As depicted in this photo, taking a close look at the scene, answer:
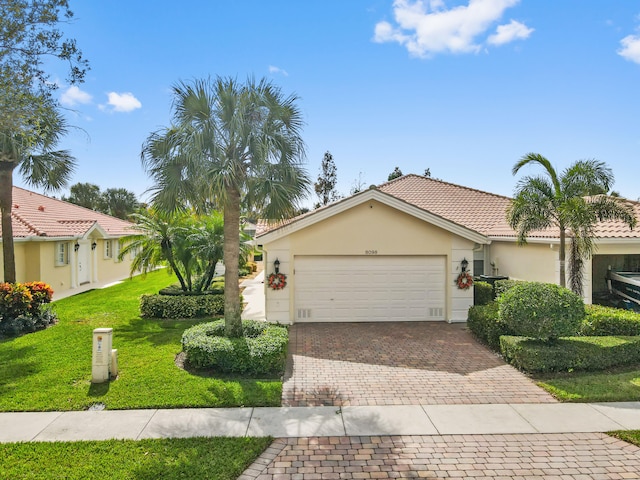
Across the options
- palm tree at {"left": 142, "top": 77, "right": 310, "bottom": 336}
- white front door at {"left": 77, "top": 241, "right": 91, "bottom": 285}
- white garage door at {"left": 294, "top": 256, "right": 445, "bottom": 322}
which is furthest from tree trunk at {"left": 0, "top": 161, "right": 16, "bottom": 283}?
white garage door at {"left": 294, "top": 256, "right": 445, "bottom": 322}

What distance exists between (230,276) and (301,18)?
7851 millimetres

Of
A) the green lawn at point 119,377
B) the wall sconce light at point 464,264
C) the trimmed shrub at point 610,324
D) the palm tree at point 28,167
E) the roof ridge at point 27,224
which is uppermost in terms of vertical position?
the palm tree at point 28,167

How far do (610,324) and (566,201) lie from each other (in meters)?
3.40

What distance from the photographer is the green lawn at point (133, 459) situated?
4.68 metres

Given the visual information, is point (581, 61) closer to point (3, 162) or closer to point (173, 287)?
point (173, 287)

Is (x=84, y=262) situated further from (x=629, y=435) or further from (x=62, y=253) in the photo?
(x=629, y=435)

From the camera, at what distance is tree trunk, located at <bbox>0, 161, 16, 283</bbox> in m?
13.1

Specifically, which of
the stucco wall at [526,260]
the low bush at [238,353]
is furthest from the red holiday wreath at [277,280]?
the stucco wall at [526,260]

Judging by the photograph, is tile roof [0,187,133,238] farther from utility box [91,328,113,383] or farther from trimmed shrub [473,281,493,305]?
trimmed shrub [473,281,493,305]

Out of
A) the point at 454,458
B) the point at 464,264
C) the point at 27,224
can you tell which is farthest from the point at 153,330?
the point at 464,264

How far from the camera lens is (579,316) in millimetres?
8336

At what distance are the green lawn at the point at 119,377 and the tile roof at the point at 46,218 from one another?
4.77 metres

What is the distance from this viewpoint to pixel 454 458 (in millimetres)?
5117

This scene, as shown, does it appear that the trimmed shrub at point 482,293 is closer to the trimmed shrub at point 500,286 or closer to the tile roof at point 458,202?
the trimmed shrub at point 500,286
